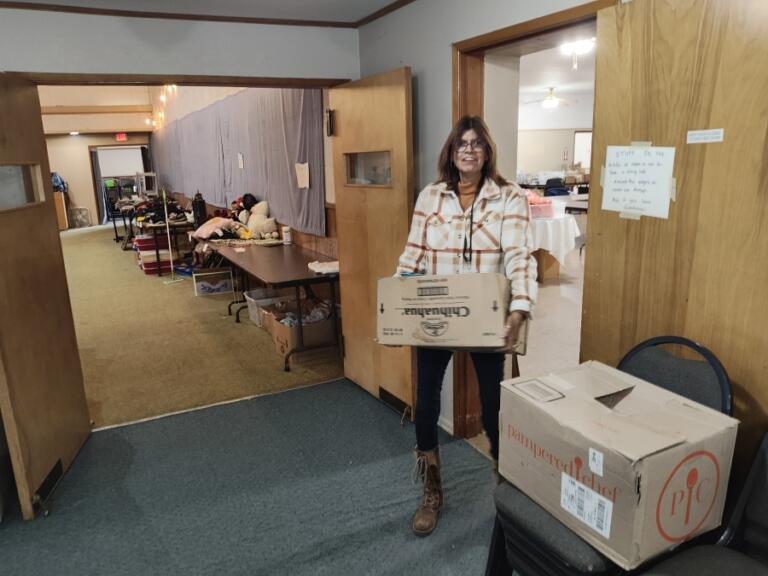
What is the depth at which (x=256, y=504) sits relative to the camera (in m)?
2.42

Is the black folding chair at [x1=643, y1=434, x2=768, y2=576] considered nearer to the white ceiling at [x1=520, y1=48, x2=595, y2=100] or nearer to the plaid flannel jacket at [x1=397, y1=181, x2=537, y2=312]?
the plaid flannel jacket at [x1=397, y1=181, x2=537, y2=312]

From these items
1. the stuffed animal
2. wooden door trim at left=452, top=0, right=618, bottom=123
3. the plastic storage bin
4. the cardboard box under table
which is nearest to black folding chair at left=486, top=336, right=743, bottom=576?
wooden door trim at left=452, top=0, right=618, bottom=123

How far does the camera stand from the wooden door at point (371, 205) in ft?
9.06

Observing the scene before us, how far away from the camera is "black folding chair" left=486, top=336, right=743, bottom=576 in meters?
1.25

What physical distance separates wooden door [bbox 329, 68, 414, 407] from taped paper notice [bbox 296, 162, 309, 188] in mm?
1078

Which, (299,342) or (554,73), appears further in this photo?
(554,73)

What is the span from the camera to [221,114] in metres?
6.69

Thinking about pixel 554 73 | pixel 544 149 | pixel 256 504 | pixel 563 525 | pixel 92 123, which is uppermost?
pixel 554 73

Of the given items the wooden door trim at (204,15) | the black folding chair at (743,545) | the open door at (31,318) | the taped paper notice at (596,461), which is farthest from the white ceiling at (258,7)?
the black folding chair at (743,545)

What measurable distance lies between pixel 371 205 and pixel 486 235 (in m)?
1.19

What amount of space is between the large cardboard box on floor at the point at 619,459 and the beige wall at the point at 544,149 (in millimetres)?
11745

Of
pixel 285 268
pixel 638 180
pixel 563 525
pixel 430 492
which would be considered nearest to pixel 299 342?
pixel 285 268

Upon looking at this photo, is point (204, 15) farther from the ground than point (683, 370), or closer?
farther from the ground

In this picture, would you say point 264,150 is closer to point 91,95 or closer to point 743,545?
point 743,545
